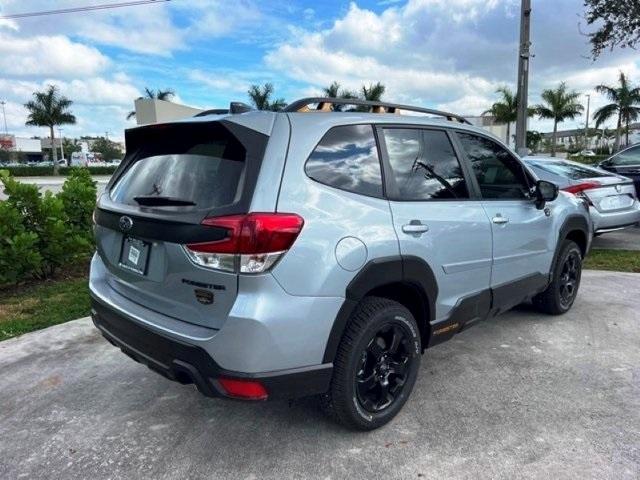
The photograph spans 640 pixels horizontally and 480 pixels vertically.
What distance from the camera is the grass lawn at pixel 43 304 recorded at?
16.3 feet

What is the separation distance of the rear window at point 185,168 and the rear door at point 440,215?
3.01ft

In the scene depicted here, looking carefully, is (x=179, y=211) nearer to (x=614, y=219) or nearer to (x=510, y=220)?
(x=510, y=220)

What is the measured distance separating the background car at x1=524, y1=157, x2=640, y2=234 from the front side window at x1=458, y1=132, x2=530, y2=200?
11.6ft

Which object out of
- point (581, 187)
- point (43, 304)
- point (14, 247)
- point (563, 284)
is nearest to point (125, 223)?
point (43, 304)

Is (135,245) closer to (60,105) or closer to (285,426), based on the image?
(285,426)

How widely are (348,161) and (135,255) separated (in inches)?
49.8

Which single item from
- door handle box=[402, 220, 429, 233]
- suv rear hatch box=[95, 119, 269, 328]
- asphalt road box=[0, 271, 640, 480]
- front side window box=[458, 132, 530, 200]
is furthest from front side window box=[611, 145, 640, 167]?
suv rear hatch box=[95, 119, 269, 328]

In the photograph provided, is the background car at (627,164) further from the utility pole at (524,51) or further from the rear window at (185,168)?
the rear window at (185,168)

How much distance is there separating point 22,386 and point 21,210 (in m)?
3.04

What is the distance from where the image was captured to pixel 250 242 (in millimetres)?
2332

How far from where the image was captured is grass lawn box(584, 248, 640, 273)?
7066 millimetres

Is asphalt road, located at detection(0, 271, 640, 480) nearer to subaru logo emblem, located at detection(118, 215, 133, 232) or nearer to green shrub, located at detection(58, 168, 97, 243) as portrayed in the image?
subaru logo emblem, located at detection(118, 215, 133, 232)

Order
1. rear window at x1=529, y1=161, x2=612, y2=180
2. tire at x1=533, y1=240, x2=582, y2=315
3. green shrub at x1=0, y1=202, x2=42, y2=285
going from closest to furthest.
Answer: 1. tire at x1=533, y1=240, x2=582, y2=315
2. green shrub at x1=0, y1=202, x2=42, y2=285
3. rear window at x1=529, y1=161, x2=612, y2=180

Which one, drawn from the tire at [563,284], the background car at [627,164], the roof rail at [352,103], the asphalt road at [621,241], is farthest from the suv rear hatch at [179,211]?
the background car at [627,164]
